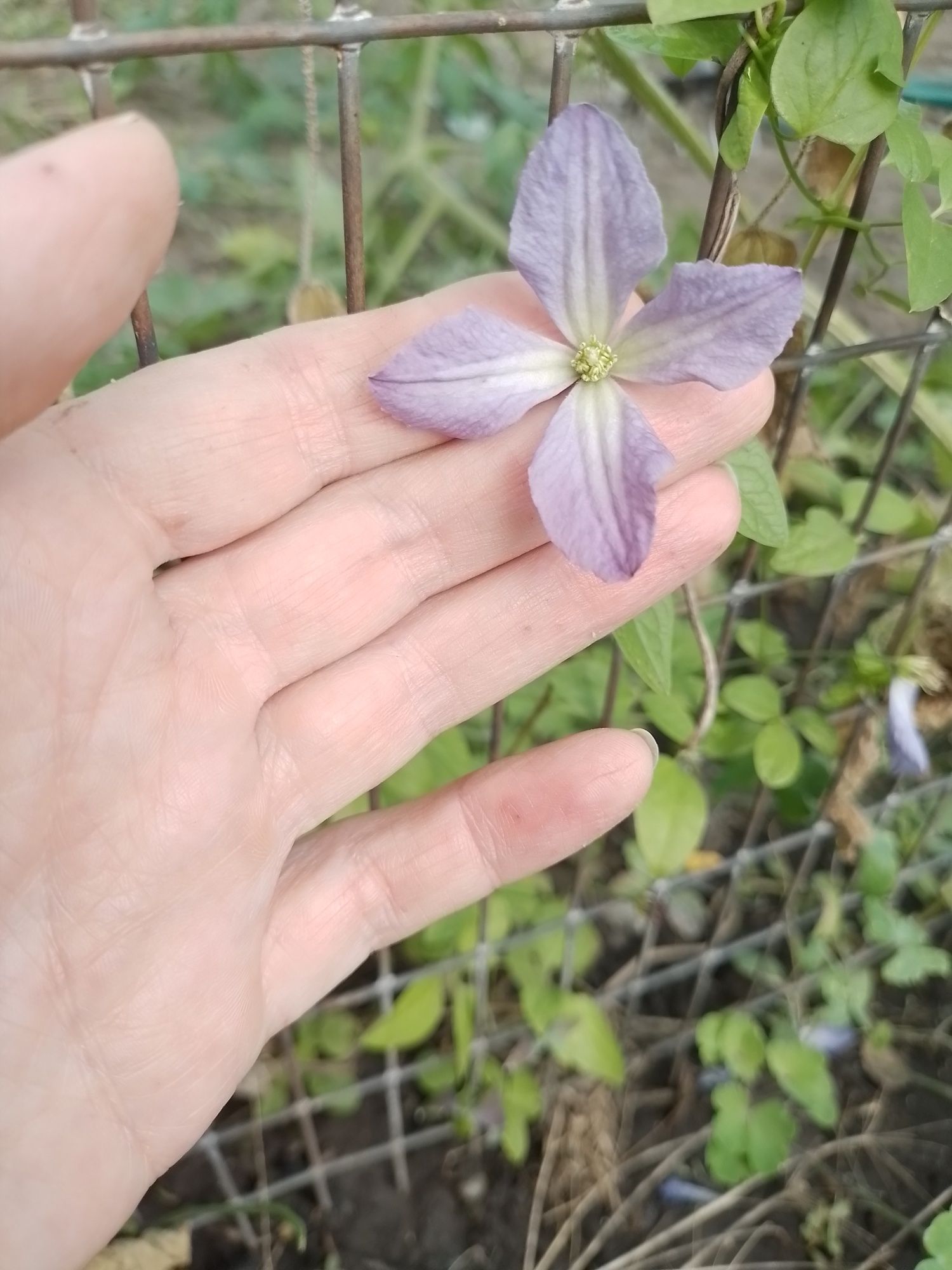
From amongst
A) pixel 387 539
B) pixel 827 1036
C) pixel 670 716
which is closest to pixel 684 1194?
pixel 827 1036

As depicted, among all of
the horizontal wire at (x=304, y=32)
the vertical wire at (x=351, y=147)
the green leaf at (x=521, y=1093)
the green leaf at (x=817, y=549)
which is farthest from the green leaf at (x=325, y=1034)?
the horizontal wire at (x=304, y=32)

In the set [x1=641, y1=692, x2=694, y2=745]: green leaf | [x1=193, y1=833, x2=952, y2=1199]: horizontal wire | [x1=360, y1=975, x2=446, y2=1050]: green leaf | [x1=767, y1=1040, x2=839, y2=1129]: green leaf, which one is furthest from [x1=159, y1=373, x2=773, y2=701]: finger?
[x1=767, y1=1040, x2=839, y2=1129]: green leaf

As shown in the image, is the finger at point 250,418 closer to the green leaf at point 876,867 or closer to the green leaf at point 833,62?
the green leaf at point 833,62

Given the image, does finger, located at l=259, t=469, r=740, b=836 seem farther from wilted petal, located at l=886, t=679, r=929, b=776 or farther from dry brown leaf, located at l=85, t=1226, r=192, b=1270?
dry brown leaf, located at l=85, t=1226, r=192, b=1270

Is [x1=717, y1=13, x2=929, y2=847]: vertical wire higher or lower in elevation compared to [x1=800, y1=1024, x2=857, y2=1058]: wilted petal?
higher

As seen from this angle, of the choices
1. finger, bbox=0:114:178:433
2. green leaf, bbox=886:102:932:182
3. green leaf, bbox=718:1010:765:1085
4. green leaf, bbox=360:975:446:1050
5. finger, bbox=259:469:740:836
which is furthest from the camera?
green leaf, bbox=718:1010:765:1085

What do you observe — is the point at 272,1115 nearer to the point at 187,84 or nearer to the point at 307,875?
the point at 307,875

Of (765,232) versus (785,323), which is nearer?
(785,323)

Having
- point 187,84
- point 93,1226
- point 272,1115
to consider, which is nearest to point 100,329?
point 93,1226
